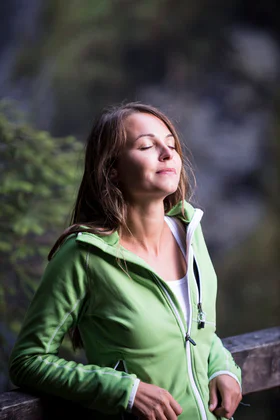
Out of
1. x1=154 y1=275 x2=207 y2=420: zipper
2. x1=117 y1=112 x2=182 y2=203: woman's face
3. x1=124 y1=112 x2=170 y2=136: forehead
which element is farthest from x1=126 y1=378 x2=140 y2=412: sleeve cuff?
x1=124 y1=112 x2=170 y2=136: forehead

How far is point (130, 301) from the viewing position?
1.25 metres

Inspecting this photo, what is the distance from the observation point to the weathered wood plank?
1685 mm

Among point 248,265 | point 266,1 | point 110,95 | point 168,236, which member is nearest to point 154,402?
point 168,236

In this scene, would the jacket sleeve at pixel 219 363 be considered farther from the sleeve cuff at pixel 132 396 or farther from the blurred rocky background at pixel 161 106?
the blurred rocky background at pixel 161 106

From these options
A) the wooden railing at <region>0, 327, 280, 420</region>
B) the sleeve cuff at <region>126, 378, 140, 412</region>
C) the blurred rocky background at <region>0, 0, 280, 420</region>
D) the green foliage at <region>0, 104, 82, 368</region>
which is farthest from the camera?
the blurred rocky background at <region>0, 0, 280, 420</region>

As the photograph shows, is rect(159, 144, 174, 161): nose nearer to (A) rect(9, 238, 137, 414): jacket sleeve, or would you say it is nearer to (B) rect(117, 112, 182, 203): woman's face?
(B) rect(117, 112, 182, 203): woman's face

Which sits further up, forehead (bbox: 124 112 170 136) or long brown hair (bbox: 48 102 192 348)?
forehead (bbox: 124 112 170 136)

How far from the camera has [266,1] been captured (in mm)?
4281

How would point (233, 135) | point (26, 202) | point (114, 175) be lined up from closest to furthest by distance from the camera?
point (114, 175), point (26, 202), point (233, 135)

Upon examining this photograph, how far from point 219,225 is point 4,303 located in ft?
6.22

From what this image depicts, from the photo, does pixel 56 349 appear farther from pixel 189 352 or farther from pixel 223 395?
pixel 223 395

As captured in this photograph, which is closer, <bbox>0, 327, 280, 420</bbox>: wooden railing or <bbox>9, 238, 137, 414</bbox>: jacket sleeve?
<bbox>9, 238, 137, 414</bbox>: jacket sleeve

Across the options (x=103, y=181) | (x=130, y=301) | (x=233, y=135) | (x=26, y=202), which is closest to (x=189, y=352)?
(x=130, y=301)

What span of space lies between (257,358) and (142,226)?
0.65 m
